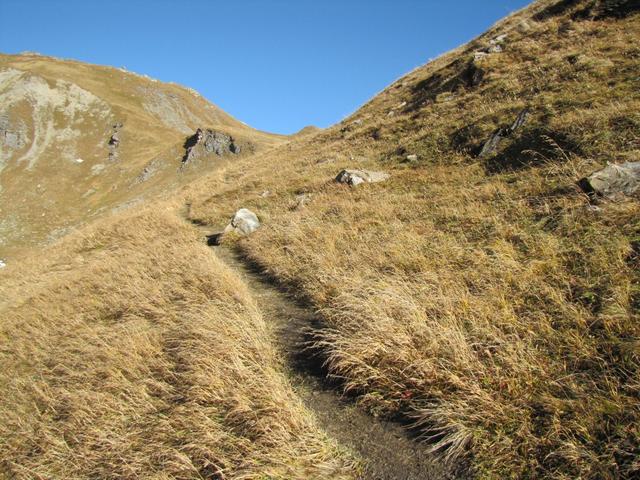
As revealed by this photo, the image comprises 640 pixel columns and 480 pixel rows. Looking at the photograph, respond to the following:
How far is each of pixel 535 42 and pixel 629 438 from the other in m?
19.6

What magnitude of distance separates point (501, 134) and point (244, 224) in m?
8.94


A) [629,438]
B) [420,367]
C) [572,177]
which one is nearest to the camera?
[629,438]

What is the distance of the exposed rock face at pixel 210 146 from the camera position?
58531 mm

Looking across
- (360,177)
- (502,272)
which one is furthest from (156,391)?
(360,177)

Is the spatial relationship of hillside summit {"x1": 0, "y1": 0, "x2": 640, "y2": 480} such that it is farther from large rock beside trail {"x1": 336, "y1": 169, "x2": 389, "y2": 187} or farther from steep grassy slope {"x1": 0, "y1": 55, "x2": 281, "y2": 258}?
steep grassy slope {"x1": 0, "y1": 55, "x2": 281, "y2": 258}

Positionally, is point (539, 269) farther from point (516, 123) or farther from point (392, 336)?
point (516, 123)

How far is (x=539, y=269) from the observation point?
5.12 metres

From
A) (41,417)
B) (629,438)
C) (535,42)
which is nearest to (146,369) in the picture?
(41,417)

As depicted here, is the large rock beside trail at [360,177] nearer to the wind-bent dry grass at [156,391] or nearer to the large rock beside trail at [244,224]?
the large rock beside trail at [244,224]

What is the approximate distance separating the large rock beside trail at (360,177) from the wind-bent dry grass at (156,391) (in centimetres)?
633

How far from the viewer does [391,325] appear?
4512mm

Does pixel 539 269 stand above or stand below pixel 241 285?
above

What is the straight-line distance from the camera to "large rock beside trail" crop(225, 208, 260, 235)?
12.6 m

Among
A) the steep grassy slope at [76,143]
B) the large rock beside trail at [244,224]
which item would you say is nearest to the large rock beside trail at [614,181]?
the large rock beside trail at [244,224]
